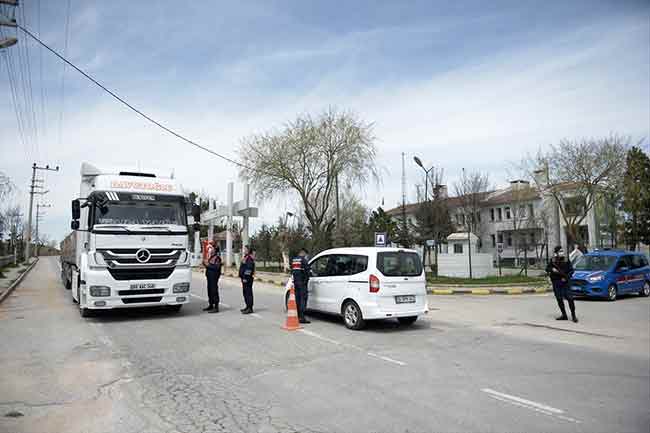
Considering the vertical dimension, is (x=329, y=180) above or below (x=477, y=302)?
above

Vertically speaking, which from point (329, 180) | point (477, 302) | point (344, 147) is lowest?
point (477, 302)

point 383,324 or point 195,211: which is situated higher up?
point 195,211

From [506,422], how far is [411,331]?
558 cm

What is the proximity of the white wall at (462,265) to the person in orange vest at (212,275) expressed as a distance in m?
16.5

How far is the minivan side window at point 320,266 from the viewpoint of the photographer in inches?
458

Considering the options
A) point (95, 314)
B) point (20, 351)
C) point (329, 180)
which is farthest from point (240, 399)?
point (329, 180)

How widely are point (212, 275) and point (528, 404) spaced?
9523 mm

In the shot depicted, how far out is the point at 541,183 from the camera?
37.1m

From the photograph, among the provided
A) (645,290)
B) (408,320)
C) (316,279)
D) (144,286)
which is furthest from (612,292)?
(144,286)

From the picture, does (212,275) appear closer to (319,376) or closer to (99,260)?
(99,260)

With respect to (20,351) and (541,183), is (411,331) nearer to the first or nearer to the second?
(20,351)

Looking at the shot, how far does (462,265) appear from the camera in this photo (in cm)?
2647

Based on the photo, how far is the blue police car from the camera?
1692 centimetres

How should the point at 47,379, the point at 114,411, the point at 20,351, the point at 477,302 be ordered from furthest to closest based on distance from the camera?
1. the point at 477,302
2. the point at 20,351
3. the point at 47,379
4. the point at 114,411
